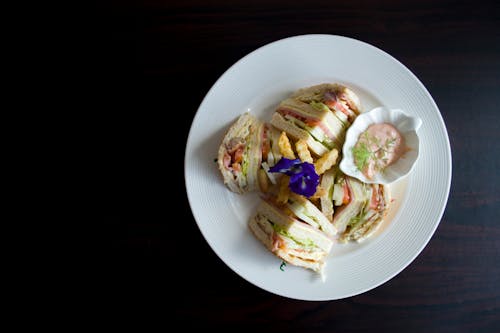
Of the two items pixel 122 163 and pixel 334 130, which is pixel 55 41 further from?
pixel 334 130

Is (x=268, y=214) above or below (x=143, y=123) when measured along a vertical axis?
below

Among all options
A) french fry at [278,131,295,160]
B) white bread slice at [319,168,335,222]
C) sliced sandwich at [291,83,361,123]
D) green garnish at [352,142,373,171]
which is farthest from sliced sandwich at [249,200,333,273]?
sliced sandwich at [291,83,361,123]

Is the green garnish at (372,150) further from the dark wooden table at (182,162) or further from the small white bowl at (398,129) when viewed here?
the dark wooden table at (182,162)

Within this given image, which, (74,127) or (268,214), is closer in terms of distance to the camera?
(268,214)

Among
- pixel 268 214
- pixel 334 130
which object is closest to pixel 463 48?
pixel 334 130

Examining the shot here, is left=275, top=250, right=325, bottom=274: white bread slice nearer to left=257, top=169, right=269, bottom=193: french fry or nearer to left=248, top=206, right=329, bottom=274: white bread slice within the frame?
left=248, top=206, right=329, bottom=274: white bread slice

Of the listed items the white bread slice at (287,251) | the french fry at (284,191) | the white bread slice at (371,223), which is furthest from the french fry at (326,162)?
the white bread slice at (287,251)
